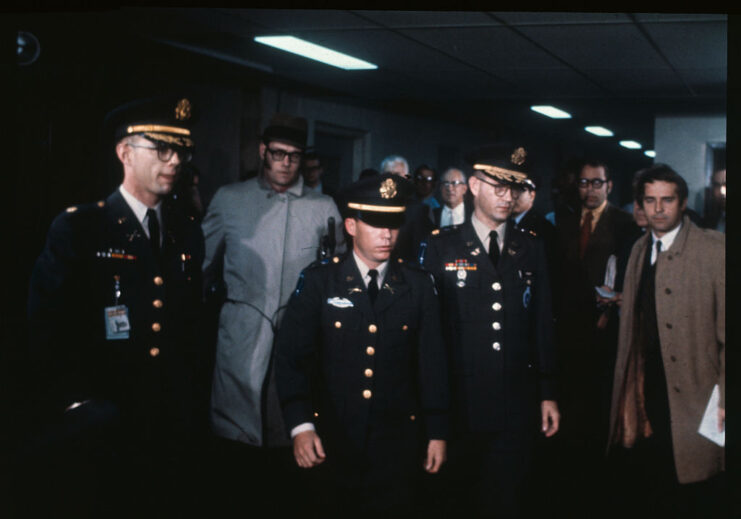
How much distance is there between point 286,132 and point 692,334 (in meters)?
1.89

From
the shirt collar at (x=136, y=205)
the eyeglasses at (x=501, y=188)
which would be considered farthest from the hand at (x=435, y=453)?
the shirt collar at (x=136, y=205)

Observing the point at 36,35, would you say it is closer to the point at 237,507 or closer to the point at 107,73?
the point at 107,73

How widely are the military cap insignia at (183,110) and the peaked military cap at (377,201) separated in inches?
23.2

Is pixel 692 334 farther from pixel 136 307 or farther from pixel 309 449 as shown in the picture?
pixel 136 307

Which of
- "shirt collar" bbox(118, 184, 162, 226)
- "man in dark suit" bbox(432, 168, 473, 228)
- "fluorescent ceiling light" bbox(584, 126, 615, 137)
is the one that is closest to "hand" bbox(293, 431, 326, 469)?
"shirt collar" bbox(118, 184, 162, 226)

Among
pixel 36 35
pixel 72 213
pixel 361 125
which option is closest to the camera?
pixel 72 213

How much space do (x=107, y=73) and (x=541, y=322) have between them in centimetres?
346

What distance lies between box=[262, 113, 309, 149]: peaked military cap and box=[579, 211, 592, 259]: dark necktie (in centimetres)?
205

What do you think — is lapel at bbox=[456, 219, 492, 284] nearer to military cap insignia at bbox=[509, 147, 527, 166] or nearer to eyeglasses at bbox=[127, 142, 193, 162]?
military cap insignia at bbox=[509, 147, 527, 166]

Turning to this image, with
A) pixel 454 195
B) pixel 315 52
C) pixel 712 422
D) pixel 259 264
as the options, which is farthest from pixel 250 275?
pixel 315 52

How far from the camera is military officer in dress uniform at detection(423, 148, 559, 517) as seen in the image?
8.78 feet

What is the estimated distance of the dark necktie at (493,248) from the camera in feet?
9.11

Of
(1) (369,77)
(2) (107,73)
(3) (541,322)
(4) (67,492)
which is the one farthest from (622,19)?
(4) (67,492)

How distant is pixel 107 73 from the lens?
4.80 meters
